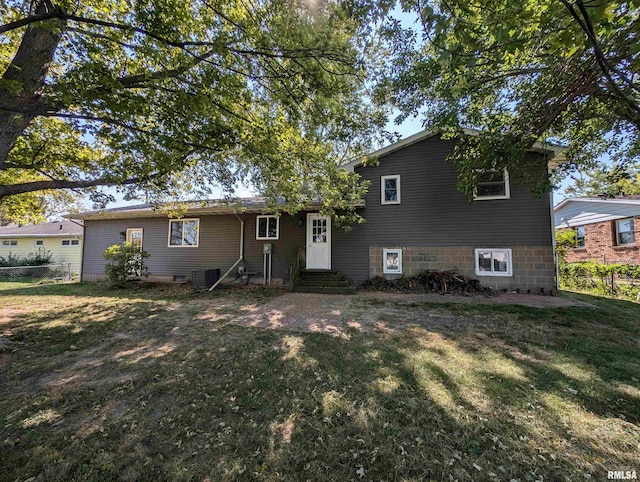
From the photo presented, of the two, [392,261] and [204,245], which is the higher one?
[204,245]

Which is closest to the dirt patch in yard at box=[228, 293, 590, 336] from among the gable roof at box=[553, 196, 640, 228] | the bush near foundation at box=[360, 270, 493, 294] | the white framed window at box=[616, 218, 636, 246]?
the bush near foundation at box=[360, 270, 493, 294]

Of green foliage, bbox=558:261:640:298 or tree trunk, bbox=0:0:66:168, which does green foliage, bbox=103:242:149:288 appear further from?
green foliage, bbox=558:261:640:298

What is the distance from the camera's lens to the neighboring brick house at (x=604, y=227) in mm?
11422

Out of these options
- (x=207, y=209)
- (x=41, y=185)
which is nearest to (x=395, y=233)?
(x=207, y=209)

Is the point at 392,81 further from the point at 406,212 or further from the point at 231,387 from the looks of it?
the point at 231,387

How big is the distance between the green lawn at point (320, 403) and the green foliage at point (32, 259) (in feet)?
60.0

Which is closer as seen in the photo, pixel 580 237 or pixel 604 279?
pixel 604 279

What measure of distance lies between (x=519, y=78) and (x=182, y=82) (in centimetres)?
762

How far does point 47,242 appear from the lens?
18969mm

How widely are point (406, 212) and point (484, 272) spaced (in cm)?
334

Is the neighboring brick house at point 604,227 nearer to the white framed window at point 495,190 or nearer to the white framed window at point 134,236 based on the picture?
the white framed window at point 495,190

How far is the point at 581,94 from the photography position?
4.36 meters

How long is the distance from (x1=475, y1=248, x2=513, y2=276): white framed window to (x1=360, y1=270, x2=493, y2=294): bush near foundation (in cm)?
56

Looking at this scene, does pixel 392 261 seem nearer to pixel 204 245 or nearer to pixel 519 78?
pixel 519 78
